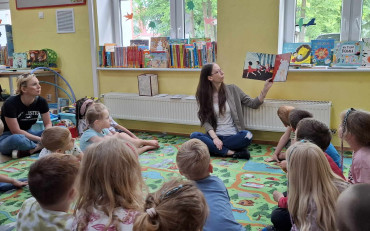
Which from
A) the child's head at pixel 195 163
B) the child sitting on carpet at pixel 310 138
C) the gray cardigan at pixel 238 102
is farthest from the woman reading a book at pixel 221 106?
the child's head at pixel 195 163

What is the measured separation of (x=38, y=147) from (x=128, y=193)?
2.71m

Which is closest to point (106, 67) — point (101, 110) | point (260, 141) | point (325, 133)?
point (101, 110)

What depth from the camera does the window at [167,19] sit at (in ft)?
14.2

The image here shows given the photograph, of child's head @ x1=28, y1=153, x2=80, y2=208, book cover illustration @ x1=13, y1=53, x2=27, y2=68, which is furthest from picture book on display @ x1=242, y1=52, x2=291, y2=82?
book cover illustration @ x1=13, y1=53, x2=27, y2=68

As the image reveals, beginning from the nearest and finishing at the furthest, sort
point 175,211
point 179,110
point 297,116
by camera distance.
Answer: point 175,211, point 297,116, point 179,110

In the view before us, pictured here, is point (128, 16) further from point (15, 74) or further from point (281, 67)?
point (281, 67)

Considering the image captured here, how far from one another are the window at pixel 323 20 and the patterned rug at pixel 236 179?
4.08ft

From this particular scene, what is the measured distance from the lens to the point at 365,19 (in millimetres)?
3602

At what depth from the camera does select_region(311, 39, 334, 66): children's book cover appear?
142 inches

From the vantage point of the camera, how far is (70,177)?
1.45m

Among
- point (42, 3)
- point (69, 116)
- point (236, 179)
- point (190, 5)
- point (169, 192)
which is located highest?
point (42, 3)

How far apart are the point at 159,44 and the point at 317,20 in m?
1.80

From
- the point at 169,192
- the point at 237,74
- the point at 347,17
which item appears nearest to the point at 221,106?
the point at 237,74

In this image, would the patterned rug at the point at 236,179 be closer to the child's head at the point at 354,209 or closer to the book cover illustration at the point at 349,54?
the book cover illustration at the point at 349,54
